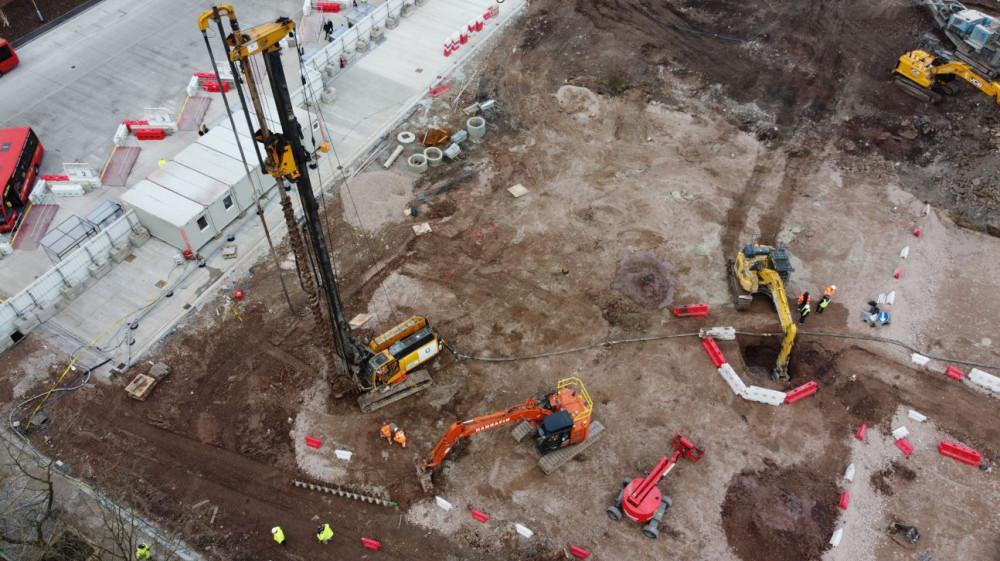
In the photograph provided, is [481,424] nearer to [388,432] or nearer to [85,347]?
[388,432]

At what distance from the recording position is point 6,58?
3950 centimetres

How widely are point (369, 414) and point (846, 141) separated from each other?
30195 mm

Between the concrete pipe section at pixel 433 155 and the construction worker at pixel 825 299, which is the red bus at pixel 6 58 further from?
the construction worker at pixel 825 299

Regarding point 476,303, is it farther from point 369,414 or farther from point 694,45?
point 694,45

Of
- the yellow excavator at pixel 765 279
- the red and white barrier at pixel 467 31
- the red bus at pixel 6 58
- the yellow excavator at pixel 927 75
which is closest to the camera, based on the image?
the yellow excavator at pixel 765 279

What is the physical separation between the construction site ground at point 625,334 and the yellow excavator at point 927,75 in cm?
96

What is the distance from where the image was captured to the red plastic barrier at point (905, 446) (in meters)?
24.3

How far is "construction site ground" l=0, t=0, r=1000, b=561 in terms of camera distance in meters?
22.7

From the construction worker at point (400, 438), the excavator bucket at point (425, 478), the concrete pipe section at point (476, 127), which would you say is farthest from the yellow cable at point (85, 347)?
the concrete pipe section at point (476, 127)

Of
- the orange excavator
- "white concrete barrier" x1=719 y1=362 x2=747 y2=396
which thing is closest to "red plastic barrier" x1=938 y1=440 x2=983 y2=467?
"white concrete barrier" x1=719 y1=362 x2=747 y2=396

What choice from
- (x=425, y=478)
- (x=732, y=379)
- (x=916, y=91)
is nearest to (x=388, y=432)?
(x=425, y=478)

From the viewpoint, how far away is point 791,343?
26.1 m

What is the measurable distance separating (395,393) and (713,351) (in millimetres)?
13191

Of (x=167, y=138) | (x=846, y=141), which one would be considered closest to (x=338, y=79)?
(x=167, y=138)
